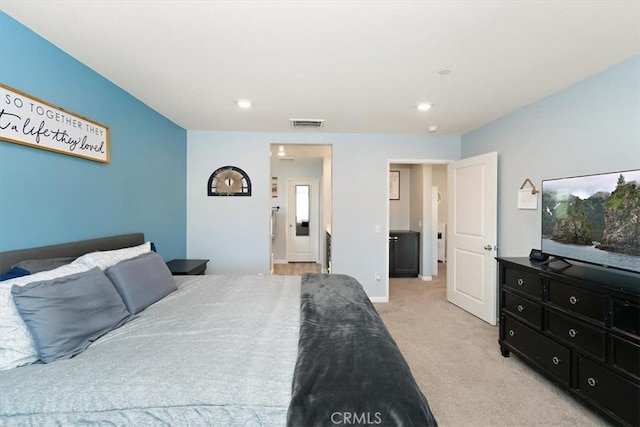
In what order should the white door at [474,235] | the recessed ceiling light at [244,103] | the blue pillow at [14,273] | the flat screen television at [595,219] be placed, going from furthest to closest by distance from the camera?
→ the white door at [474,235] → the recessed ceiling light at [244,103] → the flat screen television at [595,219] → the blue pillow at [14,273]

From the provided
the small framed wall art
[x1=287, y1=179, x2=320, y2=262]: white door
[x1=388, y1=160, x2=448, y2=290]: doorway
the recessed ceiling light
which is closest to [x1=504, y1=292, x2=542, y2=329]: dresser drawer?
[x1=388, y1=160, x2=448, y2=290]: doorway

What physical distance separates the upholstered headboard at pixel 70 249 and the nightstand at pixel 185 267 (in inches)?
20.3

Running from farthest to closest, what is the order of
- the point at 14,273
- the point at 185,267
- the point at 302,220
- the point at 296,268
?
the point at 302,220 → the point at 296,268 → the point at 185,267 → the point at 14,273

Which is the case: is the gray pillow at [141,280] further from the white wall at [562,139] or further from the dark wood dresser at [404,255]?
the dark wood dresser at [404,255]

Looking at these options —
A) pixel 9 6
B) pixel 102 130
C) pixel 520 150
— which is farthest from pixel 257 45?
pixel 520 150

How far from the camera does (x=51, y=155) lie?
6.17 feet

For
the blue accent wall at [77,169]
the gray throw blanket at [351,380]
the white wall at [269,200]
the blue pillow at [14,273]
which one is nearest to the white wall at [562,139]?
the white wall at [269,200]

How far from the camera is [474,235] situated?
3.66m

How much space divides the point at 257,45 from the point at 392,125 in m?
2.31

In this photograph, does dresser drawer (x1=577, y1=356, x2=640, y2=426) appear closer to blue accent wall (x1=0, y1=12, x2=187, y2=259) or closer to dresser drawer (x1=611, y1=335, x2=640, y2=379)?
dresser drawer (x1=611, y1=335, x2=640, y2=379)

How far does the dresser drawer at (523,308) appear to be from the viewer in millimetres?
2289

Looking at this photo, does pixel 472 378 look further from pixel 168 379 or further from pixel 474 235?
pixel 168 379

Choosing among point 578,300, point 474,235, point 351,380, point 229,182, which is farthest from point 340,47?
point 474,235

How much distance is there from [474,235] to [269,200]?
111 inches
